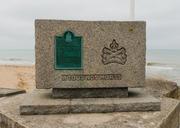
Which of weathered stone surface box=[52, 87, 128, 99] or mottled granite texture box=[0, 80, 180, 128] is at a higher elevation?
weathered stone surface box=[52, 87, 128, 99]

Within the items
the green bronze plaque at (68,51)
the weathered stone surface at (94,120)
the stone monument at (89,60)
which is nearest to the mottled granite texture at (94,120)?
the weathered stone surface at (94,120)

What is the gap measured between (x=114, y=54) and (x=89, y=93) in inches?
30.1

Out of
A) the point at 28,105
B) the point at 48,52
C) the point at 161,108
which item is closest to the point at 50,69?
the point at 48,52

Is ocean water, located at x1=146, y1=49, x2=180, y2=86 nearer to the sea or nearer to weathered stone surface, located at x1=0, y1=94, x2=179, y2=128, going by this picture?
the sea

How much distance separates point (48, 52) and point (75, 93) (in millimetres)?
803

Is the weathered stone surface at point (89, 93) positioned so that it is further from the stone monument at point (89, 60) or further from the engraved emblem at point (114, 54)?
the engraved emblem at point (114, 54)

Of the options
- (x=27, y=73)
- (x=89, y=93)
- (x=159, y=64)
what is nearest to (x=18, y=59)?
(x=159, y=64)

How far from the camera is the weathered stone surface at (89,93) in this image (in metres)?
4.99

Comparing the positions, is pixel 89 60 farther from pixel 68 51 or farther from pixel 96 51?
pixel 68 51

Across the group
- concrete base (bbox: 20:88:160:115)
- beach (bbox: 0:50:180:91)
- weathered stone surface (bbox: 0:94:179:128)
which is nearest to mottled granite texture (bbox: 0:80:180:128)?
weathered stone surface (bbox: 0:94:179:128)

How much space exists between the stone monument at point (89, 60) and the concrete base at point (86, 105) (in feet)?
0.05

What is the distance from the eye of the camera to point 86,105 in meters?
4.59

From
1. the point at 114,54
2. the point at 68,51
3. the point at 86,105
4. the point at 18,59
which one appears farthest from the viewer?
the point at 18,59

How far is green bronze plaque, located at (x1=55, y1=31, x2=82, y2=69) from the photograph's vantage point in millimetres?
4883
